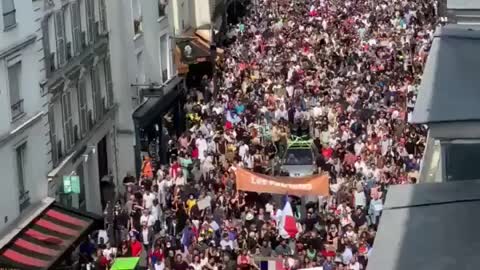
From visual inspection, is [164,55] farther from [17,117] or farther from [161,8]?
[17,117]

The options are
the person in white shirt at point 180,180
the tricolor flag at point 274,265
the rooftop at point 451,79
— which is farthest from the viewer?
the person in white shirt at point 180,180

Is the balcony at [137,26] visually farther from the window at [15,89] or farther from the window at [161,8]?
the window at [15,89]

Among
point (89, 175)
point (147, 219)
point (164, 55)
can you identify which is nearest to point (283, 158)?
point (147, 219)

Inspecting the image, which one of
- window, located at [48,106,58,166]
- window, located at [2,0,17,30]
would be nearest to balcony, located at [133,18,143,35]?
window, located at [48,106,58,166]

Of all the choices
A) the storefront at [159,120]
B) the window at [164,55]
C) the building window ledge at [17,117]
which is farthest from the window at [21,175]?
the window at [164,55]

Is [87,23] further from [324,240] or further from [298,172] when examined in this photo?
[324,240]

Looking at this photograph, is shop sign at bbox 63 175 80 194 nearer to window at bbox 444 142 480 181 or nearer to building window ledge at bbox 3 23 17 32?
building window ledge at bbox 3 23 17 32

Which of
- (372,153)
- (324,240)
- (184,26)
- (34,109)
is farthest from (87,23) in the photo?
(184,26)

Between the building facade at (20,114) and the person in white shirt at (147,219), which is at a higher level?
the building facade at (20,114)
